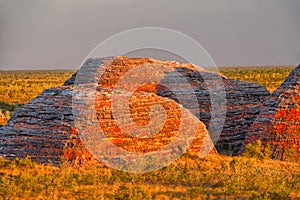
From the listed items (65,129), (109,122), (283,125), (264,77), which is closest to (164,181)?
(109,122)

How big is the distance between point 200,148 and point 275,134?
2748 millimetres

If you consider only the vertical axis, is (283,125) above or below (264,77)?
above

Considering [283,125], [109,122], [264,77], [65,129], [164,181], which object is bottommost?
[264,77]

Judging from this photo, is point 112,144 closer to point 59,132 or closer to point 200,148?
point 59,132

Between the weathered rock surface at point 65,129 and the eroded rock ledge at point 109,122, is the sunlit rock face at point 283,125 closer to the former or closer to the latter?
the eroded rock ledge at point 109,122

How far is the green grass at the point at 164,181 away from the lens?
14.9 m

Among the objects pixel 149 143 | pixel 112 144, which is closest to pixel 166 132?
pixel 149 143

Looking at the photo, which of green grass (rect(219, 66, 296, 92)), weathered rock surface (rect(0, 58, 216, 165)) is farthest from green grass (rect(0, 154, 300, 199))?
green grass (rect(219, 66, 296, 92))

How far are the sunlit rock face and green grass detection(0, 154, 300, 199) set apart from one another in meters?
0.79

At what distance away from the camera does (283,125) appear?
64.8 ft

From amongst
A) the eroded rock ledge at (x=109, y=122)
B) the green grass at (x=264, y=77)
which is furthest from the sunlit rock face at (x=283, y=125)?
the green grass at (x=264, y=77)

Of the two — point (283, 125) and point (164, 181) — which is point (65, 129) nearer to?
point (164, 181)

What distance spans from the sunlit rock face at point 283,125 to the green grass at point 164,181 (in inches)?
31.1

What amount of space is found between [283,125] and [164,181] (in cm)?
553
